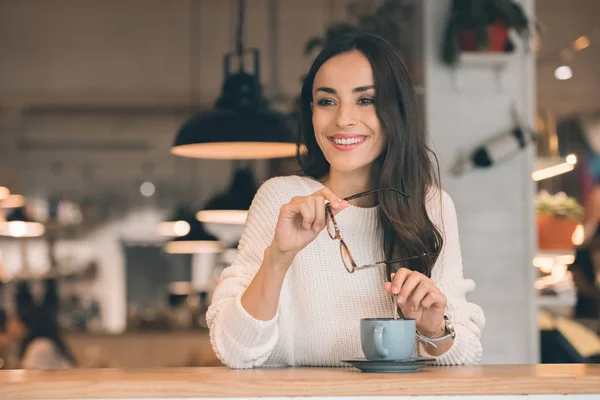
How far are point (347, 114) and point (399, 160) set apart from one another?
16 cm

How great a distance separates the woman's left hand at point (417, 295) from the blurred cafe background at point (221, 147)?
156 centimetres

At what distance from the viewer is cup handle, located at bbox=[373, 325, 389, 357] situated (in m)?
1.75

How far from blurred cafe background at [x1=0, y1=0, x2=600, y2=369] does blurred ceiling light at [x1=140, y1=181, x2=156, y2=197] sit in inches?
1.2

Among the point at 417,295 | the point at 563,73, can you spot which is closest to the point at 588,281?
the point at 563,73

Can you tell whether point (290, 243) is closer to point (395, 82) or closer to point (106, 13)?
point (395, 82)

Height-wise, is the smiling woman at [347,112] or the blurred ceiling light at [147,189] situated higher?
the blurred ceiling light at [147,189]

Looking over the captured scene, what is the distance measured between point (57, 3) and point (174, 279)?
8.02 meters

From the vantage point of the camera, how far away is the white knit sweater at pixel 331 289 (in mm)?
2199

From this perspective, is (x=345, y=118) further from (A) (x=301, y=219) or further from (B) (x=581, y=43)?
(B) (x=581, y=43)

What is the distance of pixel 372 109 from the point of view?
2246mm

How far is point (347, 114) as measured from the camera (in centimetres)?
222

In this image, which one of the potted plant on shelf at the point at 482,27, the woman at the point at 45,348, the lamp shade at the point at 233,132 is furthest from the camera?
the woman at the point at 45,348

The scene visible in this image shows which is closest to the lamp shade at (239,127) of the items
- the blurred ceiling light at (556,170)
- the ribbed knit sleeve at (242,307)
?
the ribbed knit sleeve at (242,307)

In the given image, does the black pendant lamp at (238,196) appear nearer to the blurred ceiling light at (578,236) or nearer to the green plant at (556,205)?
the green plant at (556,205)
